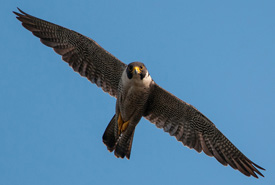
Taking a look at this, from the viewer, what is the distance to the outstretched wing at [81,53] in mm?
9703

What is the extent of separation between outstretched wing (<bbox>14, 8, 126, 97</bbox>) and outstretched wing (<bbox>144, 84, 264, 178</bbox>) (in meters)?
1.03

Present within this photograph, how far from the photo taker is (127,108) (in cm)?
925

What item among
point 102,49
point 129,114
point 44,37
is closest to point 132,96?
point 129,114

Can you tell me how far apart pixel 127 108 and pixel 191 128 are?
1.58m

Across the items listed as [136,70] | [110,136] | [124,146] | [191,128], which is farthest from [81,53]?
[191,128]

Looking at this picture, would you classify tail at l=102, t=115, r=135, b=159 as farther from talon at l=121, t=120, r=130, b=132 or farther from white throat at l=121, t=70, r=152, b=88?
white throat at l=121, t=70, r=152, b=88

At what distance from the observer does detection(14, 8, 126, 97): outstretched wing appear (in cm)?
970

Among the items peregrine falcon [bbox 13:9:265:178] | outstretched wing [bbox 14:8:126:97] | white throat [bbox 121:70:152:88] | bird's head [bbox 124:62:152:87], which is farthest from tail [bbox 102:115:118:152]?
bird's head [bbox 124:62:152:87]

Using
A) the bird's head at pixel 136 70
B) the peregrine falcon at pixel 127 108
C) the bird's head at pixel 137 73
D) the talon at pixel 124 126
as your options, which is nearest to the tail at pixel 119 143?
the peregrine falcon at pixel 127 108

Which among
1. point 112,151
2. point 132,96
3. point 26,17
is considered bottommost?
point 112,151

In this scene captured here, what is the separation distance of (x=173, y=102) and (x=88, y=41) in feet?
7.33

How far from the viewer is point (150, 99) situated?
9.70m

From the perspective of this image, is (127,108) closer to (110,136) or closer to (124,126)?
(124,126)

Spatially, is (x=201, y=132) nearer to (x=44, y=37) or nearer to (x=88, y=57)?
(x=88, y=57)
